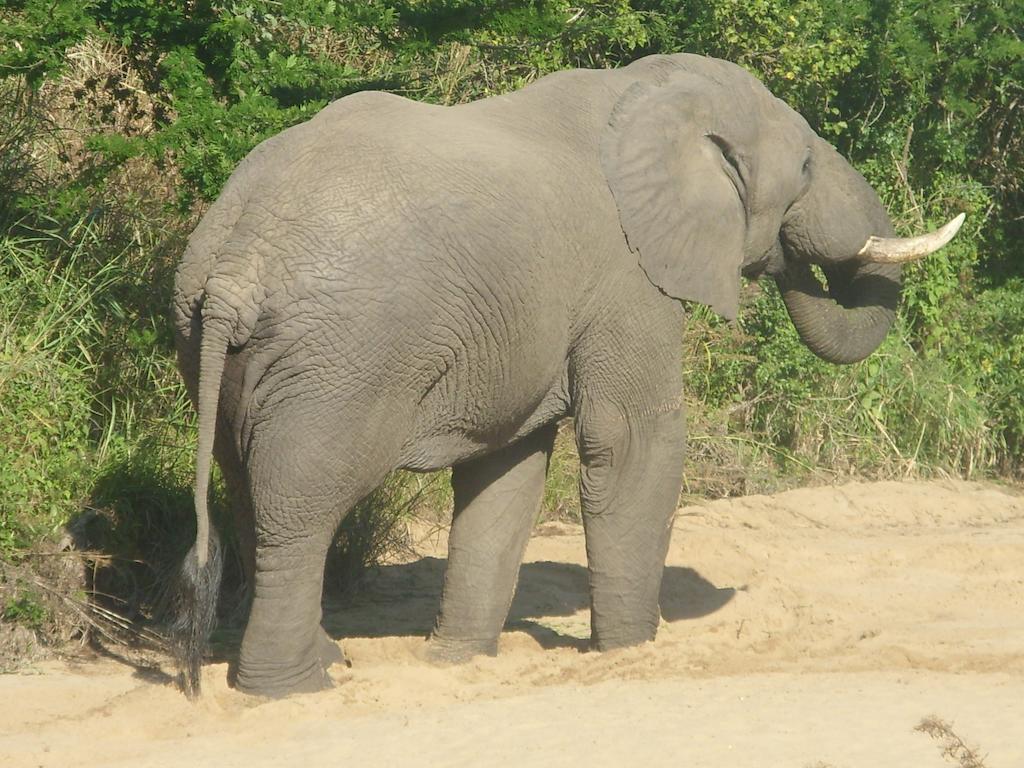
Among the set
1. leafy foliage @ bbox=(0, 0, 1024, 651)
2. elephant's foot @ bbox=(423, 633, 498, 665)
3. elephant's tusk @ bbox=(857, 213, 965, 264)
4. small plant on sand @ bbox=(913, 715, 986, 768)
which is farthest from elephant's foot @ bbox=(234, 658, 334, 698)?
elephant's tusk @ bbox=(857, 213, 965, 264)

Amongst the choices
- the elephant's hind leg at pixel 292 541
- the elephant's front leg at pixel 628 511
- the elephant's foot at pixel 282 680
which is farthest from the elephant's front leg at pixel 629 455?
the elephant's foot at pixel 282 680

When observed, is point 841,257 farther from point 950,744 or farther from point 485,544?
point 950,744

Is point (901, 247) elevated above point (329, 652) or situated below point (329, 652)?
above

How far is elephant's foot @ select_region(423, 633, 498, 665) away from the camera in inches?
238

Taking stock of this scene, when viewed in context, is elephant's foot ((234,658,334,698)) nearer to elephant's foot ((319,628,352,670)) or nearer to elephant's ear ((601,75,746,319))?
elephant's foot ((319,628,352,670))

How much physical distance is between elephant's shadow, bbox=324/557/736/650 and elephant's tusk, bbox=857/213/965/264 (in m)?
1.73

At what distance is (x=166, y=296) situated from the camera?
7520mm

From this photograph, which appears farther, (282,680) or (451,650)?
(451,650)

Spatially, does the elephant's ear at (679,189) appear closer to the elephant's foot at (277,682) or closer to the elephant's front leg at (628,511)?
the elephant's front leg at (628,511)

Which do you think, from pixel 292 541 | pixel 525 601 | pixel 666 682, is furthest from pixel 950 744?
pixel 525 601

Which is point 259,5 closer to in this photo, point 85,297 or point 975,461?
point 85,297

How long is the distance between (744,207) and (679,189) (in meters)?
0.45

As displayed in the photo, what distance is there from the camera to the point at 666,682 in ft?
18.1

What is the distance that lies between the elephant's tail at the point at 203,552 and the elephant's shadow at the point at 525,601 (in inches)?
53.9
